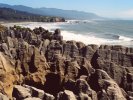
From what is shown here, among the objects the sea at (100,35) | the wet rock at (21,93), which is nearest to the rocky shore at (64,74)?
the wet rock at (21,93)

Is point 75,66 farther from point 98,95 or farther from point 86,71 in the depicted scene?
point 98,95

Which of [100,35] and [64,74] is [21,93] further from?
[100,35]

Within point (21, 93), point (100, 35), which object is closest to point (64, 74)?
Answer: point (21, 93)

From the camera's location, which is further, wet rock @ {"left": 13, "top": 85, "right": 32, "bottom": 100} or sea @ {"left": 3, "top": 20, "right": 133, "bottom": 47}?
sea @ {"left": 3, "top": 20, "right": 133, "bottom": 47}

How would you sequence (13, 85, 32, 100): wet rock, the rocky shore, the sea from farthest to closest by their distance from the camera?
the sea < the rocky shore < (13, 85, 32, 100): wet rock

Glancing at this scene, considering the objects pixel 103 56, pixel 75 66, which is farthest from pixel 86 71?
pixel 103 56

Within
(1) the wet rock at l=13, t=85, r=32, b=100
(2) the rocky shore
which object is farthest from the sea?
(1) the wet rock at l=13, t=85, r=32, b=100

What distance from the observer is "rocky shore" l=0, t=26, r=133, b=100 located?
13.6 m

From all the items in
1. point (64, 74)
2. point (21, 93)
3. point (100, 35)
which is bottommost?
point (100, 35)

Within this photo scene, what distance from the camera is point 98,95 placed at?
13.5m

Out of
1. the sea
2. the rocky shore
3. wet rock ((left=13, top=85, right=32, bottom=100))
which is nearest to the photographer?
wet rock ((left=13, top=85, right=32, bottom=100))

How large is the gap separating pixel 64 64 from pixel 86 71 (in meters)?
1.18

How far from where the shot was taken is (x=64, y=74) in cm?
1766

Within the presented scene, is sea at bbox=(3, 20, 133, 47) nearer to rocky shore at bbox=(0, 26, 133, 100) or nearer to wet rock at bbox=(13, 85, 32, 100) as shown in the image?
rocky shore at bbox=(0, 26, 133, 100)
